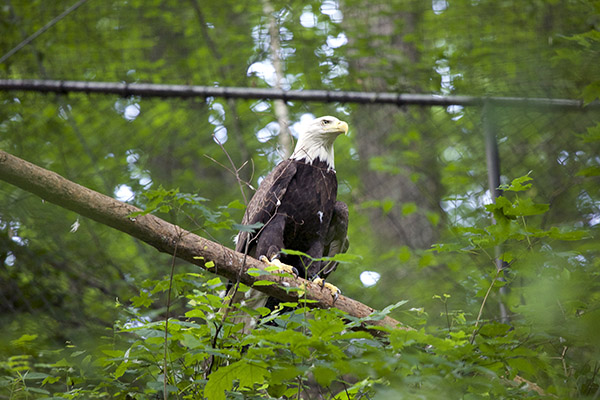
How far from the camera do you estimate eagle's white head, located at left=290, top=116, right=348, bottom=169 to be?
3236mm

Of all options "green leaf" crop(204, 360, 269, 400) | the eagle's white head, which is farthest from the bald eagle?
"green leaf" crop(204, 360, 269, 400)

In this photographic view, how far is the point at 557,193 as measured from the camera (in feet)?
10.3

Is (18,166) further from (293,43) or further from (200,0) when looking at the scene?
(200,0)

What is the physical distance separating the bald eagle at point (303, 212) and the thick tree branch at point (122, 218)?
0.59 m

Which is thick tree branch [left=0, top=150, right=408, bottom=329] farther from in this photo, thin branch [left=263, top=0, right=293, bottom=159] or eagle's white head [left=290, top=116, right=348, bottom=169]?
thin branch [left=263, top=0, right=293, bottom=159]

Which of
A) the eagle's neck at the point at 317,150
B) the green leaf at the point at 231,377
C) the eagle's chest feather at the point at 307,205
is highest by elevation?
the green leaf at the point at 231,377

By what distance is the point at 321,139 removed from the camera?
330cm

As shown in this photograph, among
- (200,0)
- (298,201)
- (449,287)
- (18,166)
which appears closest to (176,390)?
(18,166)

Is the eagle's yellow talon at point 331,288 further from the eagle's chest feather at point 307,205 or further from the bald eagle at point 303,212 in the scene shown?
the eagle's chest feather at point 307,205

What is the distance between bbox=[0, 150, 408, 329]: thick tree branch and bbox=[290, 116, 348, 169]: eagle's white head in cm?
113

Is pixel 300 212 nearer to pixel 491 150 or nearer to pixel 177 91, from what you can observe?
pixel 177 91

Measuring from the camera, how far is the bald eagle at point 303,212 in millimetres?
2900

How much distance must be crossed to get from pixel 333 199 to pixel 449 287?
39.4 inches

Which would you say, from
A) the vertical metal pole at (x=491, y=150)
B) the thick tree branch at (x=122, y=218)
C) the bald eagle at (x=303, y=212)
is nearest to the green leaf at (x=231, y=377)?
the thick tree branch at (x=122, y=218)
